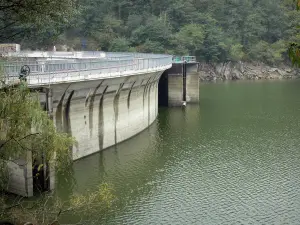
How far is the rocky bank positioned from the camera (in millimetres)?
73938

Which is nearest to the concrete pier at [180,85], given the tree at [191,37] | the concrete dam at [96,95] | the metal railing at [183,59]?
the metal railing at [183,59]

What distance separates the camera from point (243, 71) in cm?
7712

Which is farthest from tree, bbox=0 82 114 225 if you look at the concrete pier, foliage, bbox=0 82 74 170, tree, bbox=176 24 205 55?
tree, bbox=176 24 205 55

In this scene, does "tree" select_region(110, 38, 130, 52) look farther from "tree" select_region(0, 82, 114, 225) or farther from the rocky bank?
"tree" select_region(0, 82, 114, 225)

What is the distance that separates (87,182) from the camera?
2067 centimetres

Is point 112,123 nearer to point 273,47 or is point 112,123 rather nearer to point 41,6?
point 41,6

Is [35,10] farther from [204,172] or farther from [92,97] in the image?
[204,172]

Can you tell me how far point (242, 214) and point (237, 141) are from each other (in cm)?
1200

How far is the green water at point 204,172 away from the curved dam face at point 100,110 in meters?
0.77

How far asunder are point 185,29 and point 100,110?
4902 cm

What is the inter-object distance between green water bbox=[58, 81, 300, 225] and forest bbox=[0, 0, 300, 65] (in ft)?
102

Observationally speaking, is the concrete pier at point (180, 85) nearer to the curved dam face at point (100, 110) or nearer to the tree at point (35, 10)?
the curved dam face at point (100, 110)

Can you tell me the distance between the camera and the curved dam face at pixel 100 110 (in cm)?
2228

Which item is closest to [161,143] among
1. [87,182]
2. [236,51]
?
[87,182]
